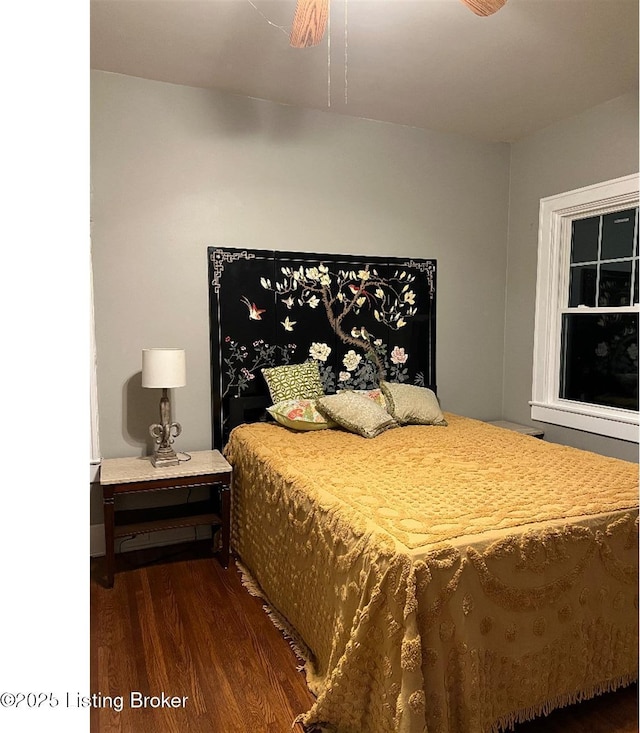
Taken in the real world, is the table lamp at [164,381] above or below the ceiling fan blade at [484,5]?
below

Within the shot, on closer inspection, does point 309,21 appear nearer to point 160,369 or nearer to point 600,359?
point 160,369

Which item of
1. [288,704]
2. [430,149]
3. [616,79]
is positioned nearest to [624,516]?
[288,704]

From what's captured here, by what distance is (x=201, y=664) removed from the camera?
2.17 metres

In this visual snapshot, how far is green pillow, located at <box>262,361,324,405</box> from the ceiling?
5.35 feet

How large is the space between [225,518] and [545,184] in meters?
3.05

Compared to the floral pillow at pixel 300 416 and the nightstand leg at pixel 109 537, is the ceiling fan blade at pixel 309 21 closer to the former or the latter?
the floral pillow at pixel 300 416

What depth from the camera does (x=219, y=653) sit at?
7.34 ft

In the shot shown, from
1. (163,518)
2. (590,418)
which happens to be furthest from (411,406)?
(163,518)

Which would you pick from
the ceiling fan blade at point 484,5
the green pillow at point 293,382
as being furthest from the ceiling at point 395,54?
the green pillow at point 293,382

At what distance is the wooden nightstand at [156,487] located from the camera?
2.75 m

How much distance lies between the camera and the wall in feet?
10.9

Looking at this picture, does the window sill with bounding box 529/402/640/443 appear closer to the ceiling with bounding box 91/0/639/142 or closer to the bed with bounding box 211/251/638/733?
the bed with bounding box 211/251/638/733

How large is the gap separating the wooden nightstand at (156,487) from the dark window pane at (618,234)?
2.72 metres
